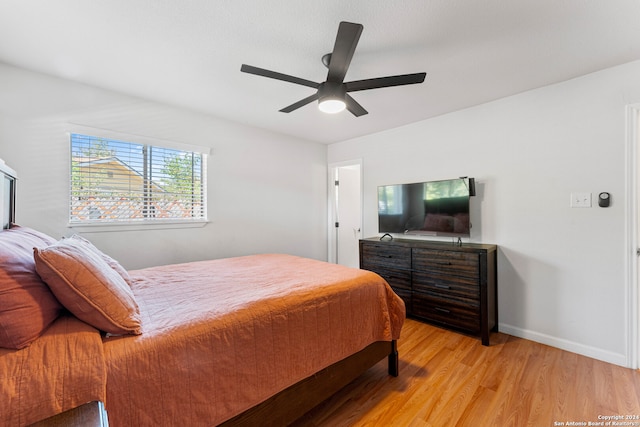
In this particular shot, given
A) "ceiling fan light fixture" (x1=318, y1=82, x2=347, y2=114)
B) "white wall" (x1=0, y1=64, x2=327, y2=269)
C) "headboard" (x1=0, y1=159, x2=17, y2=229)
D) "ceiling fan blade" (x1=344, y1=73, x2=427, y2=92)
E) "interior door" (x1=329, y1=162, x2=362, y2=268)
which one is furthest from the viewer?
"interior door" (x1=329, y1=162, x2=362, y2=268)

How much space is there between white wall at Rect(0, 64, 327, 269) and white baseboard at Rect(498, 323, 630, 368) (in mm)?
2715

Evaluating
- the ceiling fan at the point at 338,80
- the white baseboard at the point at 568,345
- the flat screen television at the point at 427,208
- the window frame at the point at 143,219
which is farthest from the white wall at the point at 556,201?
the window frame at the point at 143,219

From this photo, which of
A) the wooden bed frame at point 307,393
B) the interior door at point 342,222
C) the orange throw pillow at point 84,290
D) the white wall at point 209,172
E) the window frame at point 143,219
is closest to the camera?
the orange throw pillow at point 84,290

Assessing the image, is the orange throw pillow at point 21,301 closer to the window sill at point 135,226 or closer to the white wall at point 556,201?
the window sill at point 135,226

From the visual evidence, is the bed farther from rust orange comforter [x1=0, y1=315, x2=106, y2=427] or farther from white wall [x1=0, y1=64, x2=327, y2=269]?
white wall [x1=0, y1=64, x2=327, y2=269]

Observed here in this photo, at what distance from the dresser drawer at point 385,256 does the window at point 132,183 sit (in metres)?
2.09

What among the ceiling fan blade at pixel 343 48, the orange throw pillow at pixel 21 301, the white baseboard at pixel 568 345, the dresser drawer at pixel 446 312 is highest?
the ceiling fan blade at pixel 343 48

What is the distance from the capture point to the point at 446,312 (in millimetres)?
2730

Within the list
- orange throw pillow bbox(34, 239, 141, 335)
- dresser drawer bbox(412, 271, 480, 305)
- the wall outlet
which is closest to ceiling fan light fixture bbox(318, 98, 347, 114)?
orange throw pillow bbox(34, 239, 141, 335)

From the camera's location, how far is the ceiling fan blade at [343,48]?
135 centimetres

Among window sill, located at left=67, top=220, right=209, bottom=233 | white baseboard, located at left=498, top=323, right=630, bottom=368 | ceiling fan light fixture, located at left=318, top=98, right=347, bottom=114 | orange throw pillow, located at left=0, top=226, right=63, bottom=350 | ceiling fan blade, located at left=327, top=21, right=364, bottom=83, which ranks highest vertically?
ceiling fan blade, located at left=327, top=21, right=364, bottom=83

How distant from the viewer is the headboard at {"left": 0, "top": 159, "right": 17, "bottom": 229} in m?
1.51

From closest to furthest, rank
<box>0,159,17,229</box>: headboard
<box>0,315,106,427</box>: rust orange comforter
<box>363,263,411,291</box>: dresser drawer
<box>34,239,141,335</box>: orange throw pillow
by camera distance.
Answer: <box>0,315,106,427</box>: rust orange comforter, <box>34,239,141,335</box>: orange throw pillow, <box>0,159,17,229</box>: headboard, <box>363,263,411,291</box>: dresser drawer

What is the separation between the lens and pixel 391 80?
1.75 m
